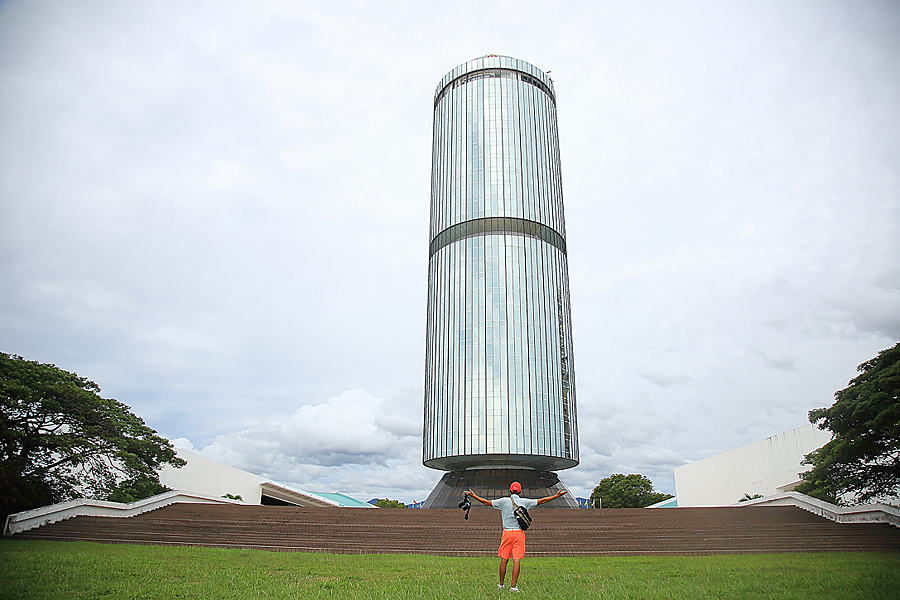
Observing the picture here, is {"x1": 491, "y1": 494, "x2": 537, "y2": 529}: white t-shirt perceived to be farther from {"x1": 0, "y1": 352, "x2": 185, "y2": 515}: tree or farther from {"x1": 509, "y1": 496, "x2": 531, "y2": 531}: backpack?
{"x1": 0, "y1": 352, "x2": 185, "y2": 515}: tree

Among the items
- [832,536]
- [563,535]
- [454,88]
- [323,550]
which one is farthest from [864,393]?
[454,88]

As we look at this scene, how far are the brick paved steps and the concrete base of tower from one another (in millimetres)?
12680

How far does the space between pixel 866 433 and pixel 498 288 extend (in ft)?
80.6

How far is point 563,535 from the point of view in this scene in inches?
680

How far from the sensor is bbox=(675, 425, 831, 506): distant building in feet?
119

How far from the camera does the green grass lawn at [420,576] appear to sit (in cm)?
758

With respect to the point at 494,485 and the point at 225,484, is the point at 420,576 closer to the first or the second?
the point at 494,485

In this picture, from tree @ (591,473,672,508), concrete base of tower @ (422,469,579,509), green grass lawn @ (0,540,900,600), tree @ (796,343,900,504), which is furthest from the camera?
tree @ (591,473,672,508)

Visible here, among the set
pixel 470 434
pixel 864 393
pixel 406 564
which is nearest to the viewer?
pixel 406 564

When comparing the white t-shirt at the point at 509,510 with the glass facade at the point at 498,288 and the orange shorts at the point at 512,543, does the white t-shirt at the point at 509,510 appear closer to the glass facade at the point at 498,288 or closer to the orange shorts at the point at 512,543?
the orange shorts at the point at 512,543

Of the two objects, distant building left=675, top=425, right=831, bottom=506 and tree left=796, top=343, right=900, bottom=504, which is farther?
distant building left=675, top=425, right=831, bottom=506

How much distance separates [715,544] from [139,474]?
19.9 metres

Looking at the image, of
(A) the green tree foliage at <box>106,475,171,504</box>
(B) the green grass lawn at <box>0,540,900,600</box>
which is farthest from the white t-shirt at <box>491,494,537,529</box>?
(A) the green tree foliage at <box>106,475,171,504</box>

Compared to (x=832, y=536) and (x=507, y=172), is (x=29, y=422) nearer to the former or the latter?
(x=832, y=536)
